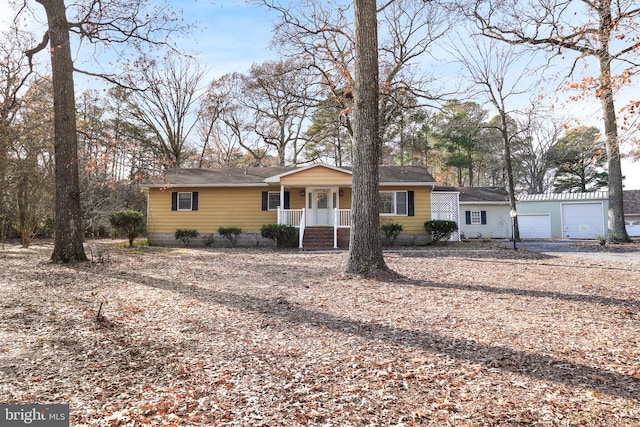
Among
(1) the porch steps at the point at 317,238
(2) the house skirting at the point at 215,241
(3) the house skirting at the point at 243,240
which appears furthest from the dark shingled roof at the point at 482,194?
(2) the house skirting at the point at 215,241

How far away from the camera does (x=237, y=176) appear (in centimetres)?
1745

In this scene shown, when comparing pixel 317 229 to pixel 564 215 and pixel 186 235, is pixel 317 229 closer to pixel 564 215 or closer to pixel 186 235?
pixel 186 235

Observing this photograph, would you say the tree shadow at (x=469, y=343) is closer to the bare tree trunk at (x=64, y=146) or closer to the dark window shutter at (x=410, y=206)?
the bare tree trunk at (x=64, y=146)

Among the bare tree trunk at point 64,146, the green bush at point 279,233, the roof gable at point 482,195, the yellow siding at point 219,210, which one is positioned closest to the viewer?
the bare tree trunk at point 64,146

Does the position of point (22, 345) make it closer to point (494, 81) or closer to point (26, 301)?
point (26, 301)

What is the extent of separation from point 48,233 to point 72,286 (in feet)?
56.0

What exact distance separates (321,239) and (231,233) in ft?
13.5

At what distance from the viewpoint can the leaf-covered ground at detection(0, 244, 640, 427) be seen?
7.61 ft

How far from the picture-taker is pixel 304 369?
296 centimetres

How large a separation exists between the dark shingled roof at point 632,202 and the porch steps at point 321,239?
69.2 feet

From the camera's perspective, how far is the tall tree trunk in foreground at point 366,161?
704 centimetres

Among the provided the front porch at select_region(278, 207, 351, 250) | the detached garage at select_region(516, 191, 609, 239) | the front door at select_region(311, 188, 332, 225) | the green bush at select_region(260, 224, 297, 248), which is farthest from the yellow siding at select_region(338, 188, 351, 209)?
the detached garage at select_region(516, 191, 609, 239)

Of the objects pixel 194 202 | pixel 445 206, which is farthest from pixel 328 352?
pixel 445 206

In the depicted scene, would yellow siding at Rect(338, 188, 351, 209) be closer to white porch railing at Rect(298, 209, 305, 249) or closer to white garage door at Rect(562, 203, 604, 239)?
white porch railing at Rect(298, 209, 305, 249)
